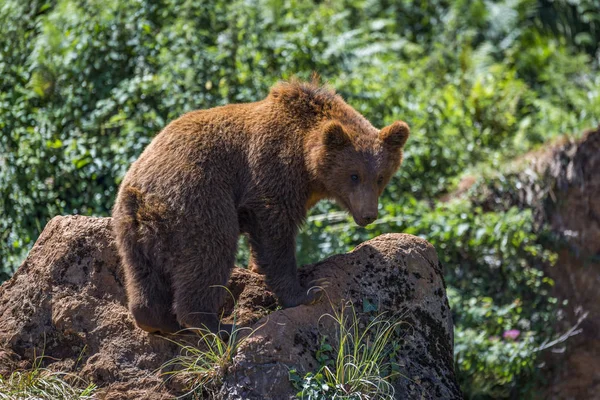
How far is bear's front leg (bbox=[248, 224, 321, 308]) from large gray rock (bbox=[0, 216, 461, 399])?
0.12 meters

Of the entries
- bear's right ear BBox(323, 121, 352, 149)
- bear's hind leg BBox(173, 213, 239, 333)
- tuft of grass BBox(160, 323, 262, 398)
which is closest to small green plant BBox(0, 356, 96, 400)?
tuft of grass BBox(160, 323, 262, 398)

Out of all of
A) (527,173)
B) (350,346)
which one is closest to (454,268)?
(527,173)

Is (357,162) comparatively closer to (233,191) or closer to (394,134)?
(394,134)

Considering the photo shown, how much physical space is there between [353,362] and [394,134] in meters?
1.95

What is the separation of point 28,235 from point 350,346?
13.5 ft

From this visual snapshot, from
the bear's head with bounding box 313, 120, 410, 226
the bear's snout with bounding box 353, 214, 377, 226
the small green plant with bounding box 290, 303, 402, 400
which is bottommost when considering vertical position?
the small green plant with bounding box 290, 303, 402, 400

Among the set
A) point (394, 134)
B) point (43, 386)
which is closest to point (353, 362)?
point (394, 134)

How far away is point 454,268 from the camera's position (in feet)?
31.3

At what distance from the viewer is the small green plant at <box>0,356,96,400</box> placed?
5129 mm

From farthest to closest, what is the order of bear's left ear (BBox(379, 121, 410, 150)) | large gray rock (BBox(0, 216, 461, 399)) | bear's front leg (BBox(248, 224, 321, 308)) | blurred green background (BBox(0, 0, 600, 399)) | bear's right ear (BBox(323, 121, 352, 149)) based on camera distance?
blurred green background (BBox(0, 0, 600, 399)), bear's left ear (BBox(379, 121, 410, 150)), bear's right ear (BBox(323, 121, 352, 149)), bear's front leg (BBox(248, 224, 321, 308)), large gray rock (BBox(0, 216, 461, 399))

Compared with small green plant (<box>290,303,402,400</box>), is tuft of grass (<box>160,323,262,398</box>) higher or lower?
higher

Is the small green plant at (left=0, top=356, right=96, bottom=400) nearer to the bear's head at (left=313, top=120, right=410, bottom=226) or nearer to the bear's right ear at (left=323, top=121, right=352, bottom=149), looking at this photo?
the bear's head at (left=313, top=120, right=410, bottom=226)

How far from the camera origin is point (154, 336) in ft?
18.3

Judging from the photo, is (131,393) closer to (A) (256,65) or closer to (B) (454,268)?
(B) (454,268)
